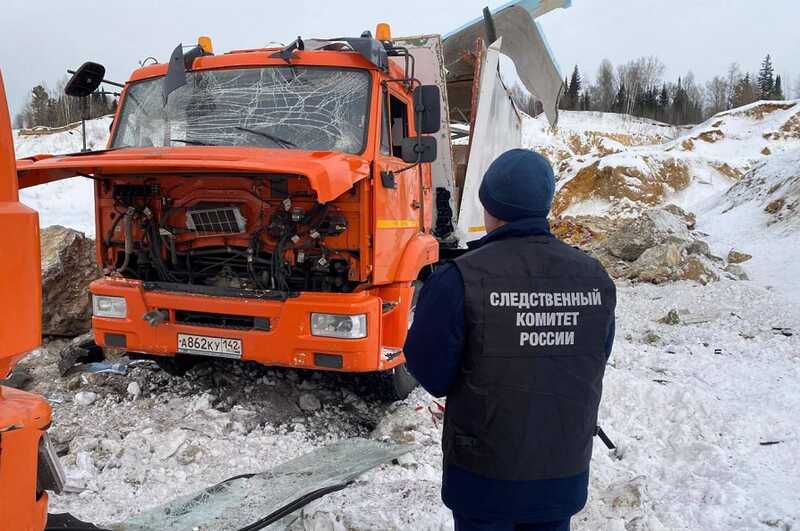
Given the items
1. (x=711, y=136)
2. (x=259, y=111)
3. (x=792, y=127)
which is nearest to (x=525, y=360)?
(x=259, y=111)

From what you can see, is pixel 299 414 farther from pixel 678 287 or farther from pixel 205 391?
pixel 678 287

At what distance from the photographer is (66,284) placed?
594 cm

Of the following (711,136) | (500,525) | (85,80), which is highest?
(711,136)

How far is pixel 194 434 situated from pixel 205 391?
30.3 inches

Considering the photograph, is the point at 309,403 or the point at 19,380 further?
the point at 19,380

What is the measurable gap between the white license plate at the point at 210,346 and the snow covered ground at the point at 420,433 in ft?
1.68

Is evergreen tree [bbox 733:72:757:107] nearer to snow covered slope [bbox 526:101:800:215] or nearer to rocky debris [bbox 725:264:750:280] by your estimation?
snow covered slope [bbox 526:101:800:215]

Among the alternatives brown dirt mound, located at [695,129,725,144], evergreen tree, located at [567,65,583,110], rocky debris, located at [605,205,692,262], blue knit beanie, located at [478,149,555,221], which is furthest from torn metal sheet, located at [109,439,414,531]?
evergreen tree, located at [567,65,583,110]

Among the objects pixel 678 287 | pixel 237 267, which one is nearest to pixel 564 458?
pixel 237 267

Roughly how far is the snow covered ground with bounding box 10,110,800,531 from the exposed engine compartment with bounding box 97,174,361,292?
1031 mm

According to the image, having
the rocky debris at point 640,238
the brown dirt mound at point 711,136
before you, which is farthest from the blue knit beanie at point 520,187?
the brown dirt mound at point 711,136

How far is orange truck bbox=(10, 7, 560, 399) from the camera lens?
3783 mm

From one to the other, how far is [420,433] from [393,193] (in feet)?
5.54

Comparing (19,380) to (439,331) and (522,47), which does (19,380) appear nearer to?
(439,331)
